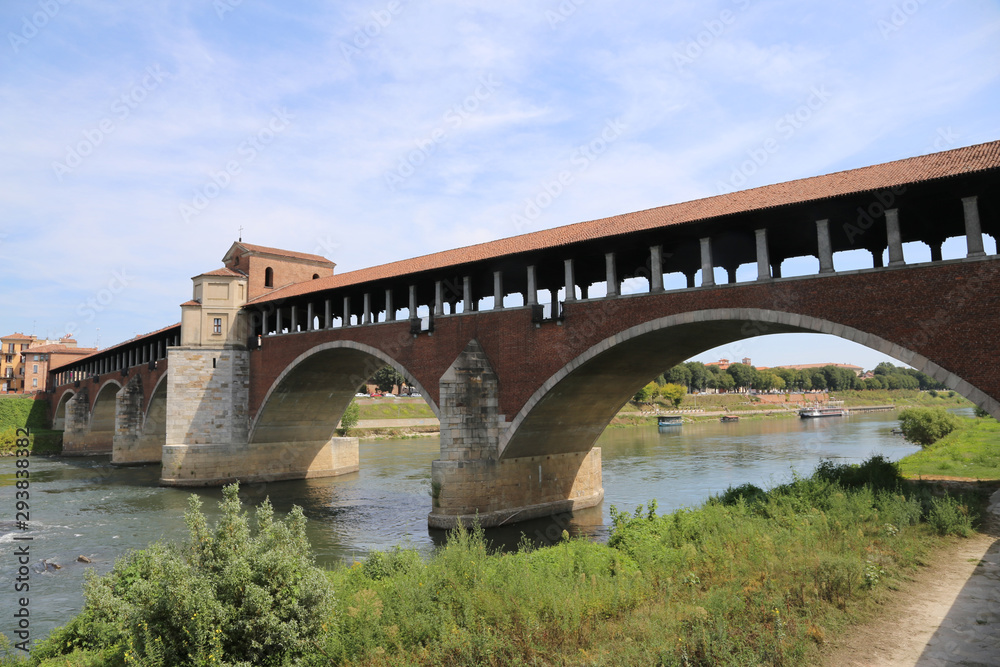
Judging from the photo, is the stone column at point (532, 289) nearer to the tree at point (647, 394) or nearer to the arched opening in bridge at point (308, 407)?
the arched opening in bridge at point (308, 407)

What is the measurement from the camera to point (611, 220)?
71.6 feet

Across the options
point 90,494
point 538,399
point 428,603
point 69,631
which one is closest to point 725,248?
point 538,399

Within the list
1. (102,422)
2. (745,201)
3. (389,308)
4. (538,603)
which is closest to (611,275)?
(745,201)

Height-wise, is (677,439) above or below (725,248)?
below

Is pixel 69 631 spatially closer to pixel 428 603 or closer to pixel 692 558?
pixel 428 603

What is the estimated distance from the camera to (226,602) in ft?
25.5

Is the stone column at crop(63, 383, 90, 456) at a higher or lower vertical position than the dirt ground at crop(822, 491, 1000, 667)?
higher

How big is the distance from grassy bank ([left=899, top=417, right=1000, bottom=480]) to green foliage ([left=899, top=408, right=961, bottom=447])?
228 centimetres

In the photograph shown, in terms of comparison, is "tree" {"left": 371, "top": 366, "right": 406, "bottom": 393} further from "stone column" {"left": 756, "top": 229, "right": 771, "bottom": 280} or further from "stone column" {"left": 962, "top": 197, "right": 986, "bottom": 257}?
"stone column" {"left": 962, "top": 197, "right": 986, "bottom": 257}

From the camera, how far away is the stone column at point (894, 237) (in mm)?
14617

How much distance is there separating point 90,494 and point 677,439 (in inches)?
1826

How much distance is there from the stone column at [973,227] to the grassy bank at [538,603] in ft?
19.0

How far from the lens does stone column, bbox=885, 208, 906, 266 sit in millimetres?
14617

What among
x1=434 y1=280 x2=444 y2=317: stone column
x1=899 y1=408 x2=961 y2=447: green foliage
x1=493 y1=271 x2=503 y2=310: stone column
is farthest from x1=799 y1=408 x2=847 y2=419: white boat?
x1=493 y1=271 x2=503 y2=310: stone column
